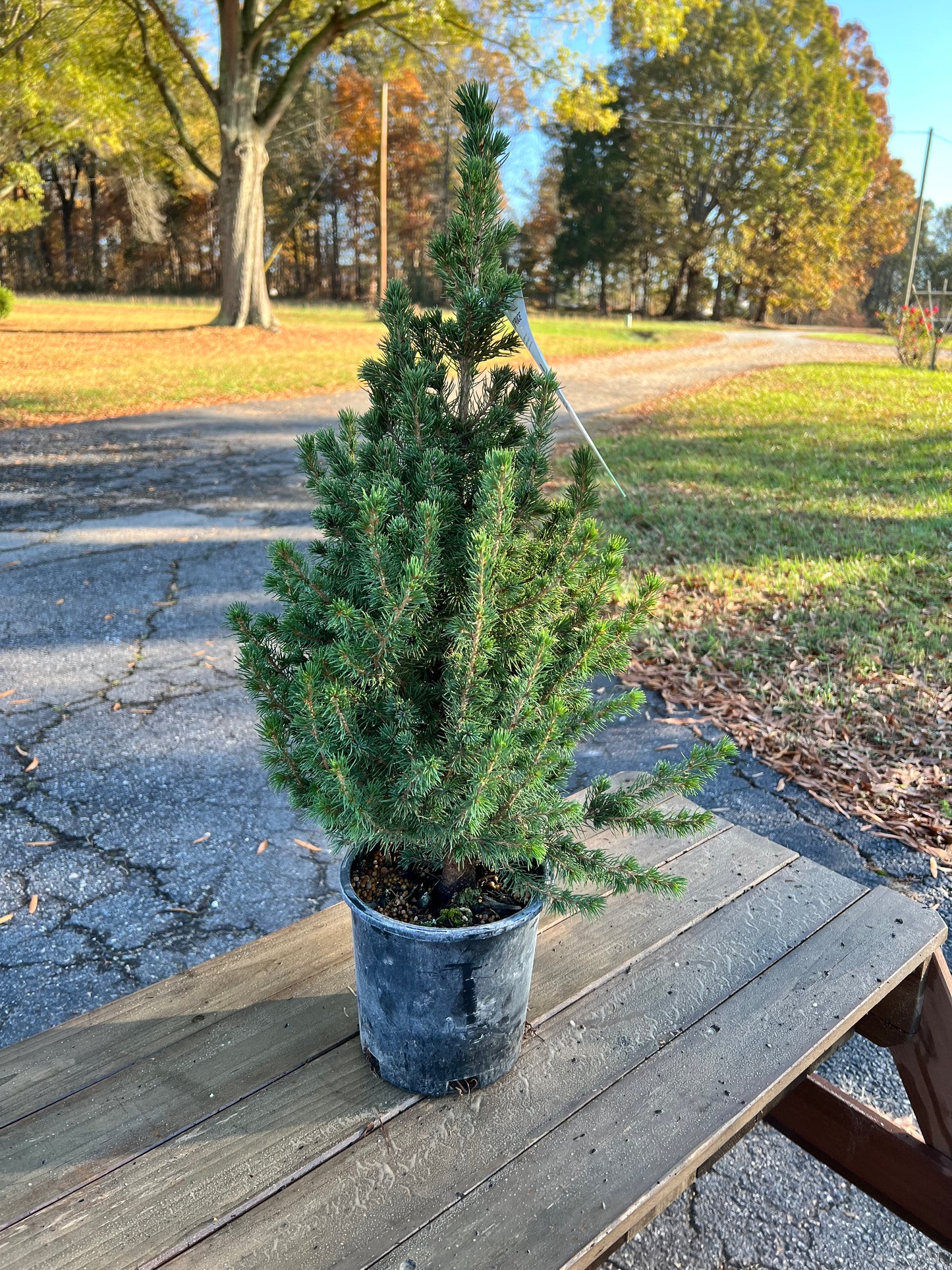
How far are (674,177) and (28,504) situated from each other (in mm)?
37288

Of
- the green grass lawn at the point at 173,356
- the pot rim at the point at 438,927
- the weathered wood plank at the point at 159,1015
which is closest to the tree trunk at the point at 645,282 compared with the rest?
the green grass lawn at the point at 173,356

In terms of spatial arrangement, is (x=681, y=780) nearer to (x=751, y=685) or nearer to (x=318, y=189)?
(x=751, y=685)

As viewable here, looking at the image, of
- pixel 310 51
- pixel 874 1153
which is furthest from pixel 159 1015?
pixel 310 51

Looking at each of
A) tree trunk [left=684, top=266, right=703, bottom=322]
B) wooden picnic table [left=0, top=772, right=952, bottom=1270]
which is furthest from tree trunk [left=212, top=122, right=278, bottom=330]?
tree trunk [left=684, top=266, right=703, bottom=322]

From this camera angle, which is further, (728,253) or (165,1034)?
(728,253)

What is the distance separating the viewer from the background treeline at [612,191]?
3459 cm

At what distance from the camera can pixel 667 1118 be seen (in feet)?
4.74

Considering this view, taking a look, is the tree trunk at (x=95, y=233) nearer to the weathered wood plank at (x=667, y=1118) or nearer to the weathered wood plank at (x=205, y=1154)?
the weathered wood plank at (x=205, y=1154)

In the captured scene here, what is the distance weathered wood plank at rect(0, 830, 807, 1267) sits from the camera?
1.24 metres

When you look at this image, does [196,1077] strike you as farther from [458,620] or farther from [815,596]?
[815,596]

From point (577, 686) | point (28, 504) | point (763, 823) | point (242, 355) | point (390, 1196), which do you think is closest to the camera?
point (390, 1196)

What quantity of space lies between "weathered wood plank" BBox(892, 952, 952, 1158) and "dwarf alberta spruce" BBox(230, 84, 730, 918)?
85 centimetres

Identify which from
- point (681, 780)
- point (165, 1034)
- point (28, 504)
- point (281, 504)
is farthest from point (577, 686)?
point (28, 504)

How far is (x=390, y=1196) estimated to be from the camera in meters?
1.30
